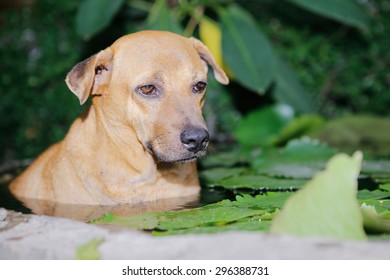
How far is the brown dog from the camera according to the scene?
324 centimetres

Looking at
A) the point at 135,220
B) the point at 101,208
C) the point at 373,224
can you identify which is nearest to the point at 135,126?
the point at 101,208

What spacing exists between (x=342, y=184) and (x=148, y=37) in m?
1.65

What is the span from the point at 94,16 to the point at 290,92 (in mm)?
1888

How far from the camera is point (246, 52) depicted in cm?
561

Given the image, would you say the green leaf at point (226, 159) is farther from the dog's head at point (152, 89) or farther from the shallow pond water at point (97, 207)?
the dog's head at point (152, 89)

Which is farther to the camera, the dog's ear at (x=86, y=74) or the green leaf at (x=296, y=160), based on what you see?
the green leaf at (x=296, y=160)

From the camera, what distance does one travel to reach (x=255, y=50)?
565cm

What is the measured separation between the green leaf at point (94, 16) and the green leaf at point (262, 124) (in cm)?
164

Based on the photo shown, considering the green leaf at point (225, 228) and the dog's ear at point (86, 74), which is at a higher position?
the dog's ear at point (86, 74)

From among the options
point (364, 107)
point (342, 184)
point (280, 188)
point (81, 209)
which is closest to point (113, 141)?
point (81, 209)

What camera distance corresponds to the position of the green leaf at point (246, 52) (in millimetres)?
5457

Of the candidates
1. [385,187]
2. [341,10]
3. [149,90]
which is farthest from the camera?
[341,10]

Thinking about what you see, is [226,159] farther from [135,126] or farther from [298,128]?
[135,126]

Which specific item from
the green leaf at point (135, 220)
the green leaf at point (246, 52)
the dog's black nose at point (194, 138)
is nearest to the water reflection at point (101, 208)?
the green leaf at point (135, 220)
